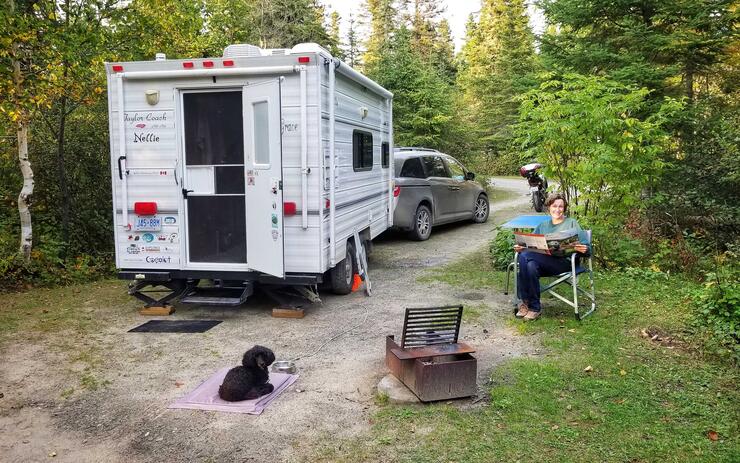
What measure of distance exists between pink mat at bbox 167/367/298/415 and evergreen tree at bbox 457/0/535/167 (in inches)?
963

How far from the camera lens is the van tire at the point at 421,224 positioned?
429 inches

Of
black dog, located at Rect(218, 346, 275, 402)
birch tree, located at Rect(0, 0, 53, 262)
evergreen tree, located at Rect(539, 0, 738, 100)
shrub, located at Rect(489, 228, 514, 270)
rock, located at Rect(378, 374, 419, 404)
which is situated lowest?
rock, located at Rect(378, 374, 419, 404)

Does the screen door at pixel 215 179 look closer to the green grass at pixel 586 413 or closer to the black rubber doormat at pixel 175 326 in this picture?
the black rubber doormat at pixel 175 326

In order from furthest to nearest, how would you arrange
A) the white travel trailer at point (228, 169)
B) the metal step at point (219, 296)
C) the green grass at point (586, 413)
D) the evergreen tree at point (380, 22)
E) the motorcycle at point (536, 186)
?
the evergreen tree at point (380, 22) < the motorcycle at point (536, 186) < the metal step at point (219, 296) < the white travel trailer at point (228, 169) < the green grass at point (586, 413)

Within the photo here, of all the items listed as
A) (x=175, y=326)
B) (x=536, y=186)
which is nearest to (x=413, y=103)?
(x=536, y=186)

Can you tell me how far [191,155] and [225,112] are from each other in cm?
57

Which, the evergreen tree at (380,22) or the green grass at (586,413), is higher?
the evergreen tree at (380,22)

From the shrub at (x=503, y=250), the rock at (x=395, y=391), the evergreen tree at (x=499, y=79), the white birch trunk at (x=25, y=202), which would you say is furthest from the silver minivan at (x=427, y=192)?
the evergreen tree at (x=499, y=79)

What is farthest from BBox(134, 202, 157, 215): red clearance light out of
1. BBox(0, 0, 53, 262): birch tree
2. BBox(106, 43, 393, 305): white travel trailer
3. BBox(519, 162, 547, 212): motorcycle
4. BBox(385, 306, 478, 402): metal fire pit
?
BBox(519, 162, 547, 212): motorcycle

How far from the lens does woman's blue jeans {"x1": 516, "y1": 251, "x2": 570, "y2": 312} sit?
5.73 meters

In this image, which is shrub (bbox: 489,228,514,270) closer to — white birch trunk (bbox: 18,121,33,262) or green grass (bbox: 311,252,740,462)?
green grass (bbox: 311,252,740,462)

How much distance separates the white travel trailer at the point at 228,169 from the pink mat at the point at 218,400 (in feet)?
5.29

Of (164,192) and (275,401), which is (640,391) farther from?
(164,192)

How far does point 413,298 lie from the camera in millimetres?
6961
